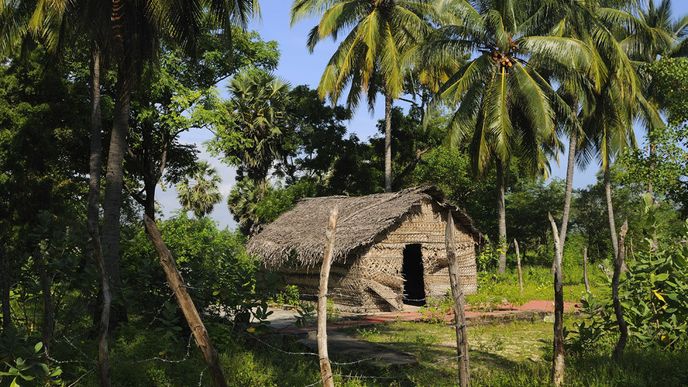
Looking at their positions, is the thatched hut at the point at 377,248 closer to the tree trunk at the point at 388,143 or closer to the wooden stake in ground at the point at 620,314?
the tree trunk at the point at 388,143

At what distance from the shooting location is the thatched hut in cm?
1599

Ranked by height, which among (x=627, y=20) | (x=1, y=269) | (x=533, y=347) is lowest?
(x=533, y=347)

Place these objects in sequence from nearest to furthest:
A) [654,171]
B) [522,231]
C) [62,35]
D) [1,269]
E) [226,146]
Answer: [1,269] < [62,35] < [654,171] < [226,146] < [522,231]

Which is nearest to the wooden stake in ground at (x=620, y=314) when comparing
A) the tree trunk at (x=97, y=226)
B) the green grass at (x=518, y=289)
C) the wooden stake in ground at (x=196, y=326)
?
the wooden stake in ground at (x=196, y=326)

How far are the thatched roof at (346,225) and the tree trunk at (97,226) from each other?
458 centimetres

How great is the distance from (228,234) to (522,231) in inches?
787

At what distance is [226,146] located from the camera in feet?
68.3

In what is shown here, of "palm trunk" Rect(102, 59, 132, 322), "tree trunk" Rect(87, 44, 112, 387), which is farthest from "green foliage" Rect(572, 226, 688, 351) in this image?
"tree trunk" Rect(87, 44, 112, 387)

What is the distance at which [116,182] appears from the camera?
30.1 feet

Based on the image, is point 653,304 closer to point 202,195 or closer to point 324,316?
point 324,316

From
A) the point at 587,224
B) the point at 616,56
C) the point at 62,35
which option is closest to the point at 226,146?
the point at 62,35

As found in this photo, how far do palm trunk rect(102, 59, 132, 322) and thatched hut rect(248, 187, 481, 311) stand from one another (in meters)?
6.61

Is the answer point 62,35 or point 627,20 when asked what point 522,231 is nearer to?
point 627,20

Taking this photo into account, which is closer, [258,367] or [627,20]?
[258,367]
